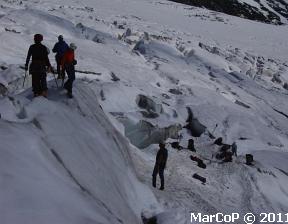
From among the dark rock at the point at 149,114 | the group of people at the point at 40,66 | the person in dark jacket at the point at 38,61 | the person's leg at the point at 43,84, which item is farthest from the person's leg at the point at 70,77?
the dark rock at the point at 149,114

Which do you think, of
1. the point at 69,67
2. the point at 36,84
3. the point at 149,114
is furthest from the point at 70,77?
the point at 149,114

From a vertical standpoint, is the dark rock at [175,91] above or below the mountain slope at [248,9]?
above

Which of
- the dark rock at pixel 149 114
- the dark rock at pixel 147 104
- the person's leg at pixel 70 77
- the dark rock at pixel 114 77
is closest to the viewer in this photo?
the person's leg at pixel 70 77

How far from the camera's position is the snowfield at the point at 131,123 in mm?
7934

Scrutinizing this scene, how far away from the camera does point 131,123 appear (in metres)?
18.0

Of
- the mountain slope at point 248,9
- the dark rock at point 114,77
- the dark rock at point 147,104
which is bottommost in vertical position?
the mountain slope at point 248,9

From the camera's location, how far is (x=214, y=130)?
2188cm

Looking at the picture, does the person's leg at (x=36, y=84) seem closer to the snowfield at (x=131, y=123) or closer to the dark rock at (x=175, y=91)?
the snowfield at (x=131, y=123)

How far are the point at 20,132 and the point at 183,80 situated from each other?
1941 cm

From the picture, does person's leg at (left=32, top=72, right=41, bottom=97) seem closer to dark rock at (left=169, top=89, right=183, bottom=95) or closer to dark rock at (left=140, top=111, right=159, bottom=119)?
dark rock at (left=140, top=111, right=159, bottom=119)

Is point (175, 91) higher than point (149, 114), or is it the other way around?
point (149, 114)

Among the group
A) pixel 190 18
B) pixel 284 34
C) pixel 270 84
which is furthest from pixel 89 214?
pixel 284 34

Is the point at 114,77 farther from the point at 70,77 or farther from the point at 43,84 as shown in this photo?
the point at 43,84

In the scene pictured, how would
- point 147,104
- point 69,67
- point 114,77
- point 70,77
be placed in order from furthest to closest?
point 114,77 → point 147,104 → point 69,67 → point 70,77
